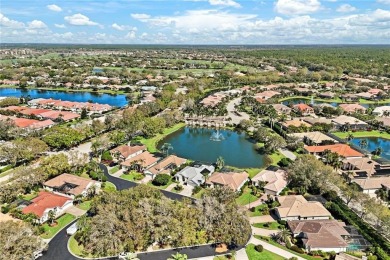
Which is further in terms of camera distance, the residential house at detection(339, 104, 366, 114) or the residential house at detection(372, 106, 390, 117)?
the residential house at detection(339, 104, 366, 114)

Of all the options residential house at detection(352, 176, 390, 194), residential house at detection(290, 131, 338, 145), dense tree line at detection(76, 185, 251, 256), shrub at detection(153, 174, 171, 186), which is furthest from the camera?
residential house at detection(290, 131, 338, 145)

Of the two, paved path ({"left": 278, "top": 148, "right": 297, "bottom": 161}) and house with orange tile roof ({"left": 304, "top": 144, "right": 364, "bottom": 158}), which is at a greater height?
house with orange tile roof ({"left": 304, "top": 144, "right": 364, "bottom": 158})

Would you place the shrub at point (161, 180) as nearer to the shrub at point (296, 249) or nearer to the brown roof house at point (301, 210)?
the brown roof house at point (301, 210)

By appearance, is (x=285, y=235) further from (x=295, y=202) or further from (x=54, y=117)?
(x=54, y=117)

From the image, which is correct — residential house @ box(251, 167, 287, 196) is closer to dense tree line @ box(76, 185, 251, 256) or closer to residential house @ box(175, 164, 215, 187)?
residential house @ box(175, 164, 215, 187)

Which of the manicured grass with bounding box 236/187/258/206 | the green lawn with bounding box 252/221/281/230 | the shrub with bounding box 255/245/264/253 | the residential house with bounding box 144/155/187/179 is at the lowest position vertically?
the manicured grass with bounding box 236/187/258/206

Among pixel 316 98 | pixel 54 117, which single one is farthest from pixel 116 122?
pixel 316 98

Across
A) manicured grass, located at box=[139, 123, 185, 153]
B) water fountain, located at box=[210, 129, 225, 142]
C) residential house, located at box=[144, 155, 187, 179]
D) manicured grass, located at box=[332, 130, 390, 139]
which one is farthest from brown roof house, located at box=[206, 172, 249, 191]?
manicured grass, located at box=[332, 130, 390, 139]
